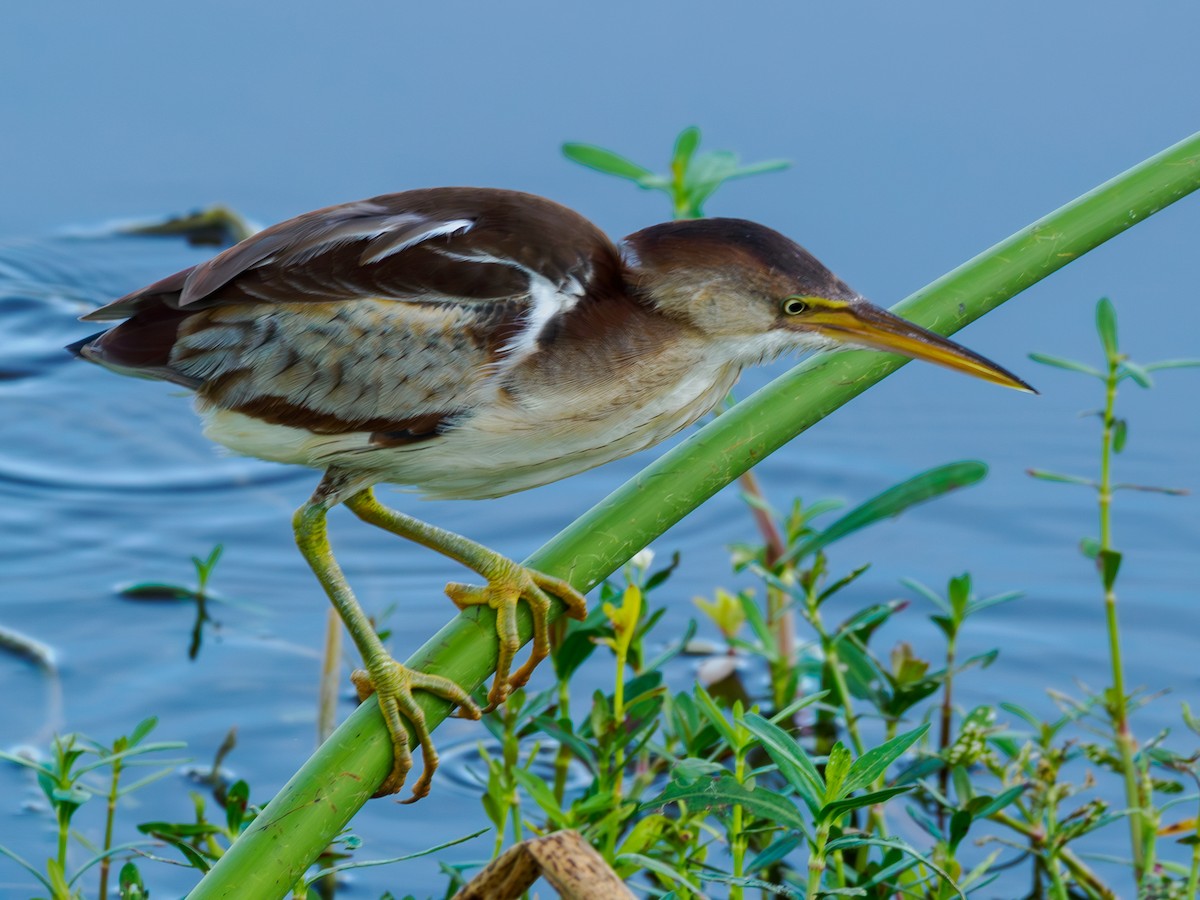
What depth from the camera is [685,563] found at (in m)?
4.01

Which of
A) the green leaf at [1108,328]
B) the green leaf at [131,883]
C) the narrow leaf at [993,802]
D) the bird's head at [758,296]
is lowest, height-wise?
the green leaf at [131,883]

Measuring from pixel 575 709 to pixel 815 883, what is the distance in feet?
5.11

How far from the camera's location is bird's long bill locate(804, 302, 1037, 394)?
7.61 ft

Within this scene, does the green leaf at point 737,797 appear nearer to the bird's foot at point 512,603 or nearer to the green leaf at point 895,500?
the bird's foot at point 512,603

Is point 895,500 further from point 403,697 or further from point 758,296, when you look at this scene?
point 403,697

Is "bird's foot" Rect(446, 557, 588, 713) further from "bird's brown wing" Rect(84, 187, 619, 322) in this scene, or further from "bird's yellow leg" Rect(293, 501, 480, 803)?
"bird's brown wing" Rect(84, 187, 619, 322)

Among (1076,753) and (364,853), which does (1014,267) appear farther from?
(364,853)

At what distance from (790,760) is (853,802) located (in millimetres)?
84

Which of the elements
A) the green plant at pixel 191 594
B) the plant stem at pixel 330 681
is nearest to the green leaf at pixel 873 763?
the plant stem at pixel 330 681

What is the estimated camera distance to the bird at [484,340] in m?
2.36

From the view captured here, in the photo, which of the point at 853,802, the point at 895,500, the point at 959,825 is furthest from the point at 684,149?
the point at 853,802

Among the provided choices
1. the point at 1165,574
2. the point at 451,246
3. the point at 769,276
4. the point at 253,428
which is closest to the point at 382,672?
the point at 253,428

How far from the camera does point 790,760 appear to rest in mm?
1819

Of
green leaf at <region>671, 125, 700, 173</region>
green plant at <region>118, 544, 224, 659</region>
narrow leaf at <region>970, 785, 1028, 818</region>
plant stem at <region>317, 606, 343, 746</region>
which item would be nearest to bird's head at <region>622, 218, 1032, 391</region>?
narrow leaf at <region>970, 785, 1028, 818</region>
